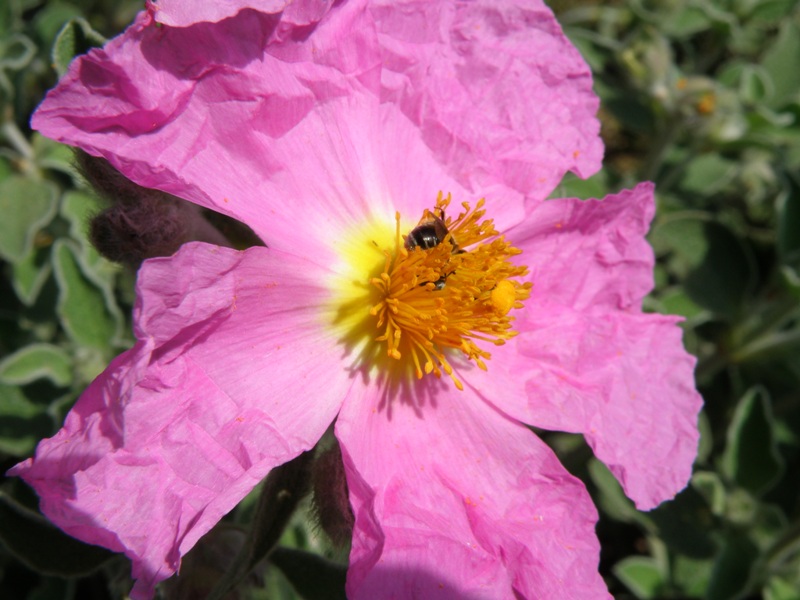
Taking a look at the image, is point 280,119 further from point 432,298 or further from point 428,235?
point 432,298

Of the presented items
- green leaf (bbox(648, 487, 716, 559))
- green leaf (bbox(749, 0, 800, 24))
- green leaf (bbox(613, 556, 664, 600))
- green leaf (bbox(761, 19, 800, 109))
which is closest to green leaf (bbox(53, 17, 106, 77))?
green leaf (bbox(648, 487, 716, 559))

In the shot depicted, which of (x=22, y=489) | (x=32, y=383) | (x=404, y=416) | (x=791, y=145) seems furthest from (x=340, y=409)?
(x=791, y=145)

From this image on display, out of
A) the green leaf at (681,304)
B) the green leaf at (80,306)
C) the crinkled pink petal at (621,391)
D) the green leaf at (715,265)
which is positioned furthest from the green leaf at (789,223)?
the green leaf at (80,306)

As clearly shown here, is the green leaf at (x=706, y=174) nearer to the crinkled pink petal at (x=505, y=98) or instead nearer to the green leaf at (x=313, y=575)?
the crinkled pink petal at (x=505, y=98)

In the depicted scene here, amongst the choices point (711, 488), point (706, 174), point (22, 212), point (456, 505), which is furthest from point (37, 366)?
point (706, 174)

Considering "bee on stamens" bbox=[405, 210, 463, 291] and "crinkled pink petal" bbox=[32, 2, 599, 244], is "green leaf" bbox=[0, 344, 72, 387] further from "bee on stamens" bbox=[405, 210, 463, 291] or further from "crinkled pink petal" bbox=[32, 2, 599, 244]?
"bee on stamens" bbox=[405, 210, 463, 291]

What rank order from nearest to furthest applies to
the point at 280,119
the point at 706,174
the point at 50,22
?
the point at 280,119 → the point at 50,22 → the point at 706,174
